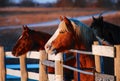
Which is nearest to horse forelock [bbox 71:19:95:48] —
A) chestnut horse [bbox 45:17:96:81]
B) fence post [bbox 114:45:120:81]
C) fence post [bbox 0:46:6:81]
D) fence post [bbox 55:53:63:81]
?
chestnut horse [bbox 45:17:96:81]

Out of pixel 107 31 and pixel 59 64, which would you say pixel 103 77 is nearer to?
pixel 59 64

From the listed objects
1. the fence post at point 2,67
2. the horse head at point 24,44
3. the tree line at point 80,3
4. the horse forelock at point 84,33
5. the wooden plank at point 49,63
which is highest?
the tree line at point 80,3

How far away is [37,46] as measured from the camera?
679 cm

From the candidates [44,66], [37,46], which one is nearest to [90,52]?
[44,66]

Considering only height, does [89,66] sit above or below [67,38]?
below

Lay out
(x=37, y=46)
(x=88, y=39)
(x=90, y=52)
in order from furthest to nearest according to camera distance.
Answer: (x=37, y=46) < (x=88, y=39) < (x=90, y=52)

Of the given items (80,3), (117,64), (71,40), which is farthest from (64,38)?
(80,3)

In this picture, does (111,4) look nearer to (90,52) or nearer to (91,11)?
(91,11)

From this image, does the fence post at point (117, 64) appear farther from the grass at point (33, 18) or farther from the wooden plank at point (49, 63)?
the grass at point (33, 18)

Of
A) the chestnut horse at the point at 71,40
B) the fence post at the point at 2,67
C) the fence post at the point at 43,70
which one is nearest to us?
the chestnut horse at the point at 71,40

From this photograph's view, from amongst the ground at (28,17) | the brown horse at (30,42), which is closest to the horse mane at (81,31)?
the brown horse at (30,42)

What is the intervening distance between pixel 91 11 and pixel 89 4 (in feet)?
0.59

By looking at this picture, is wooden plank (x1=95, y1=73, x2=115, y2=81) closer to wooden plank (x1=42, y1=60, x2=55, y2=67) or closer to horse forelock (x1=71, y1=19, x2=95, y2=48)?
horse forelock (x1=71, y1=19, x2=95, y2=48)

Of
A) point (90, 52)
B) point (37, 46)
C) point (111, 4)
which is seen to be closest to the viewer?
point (90, 52)
